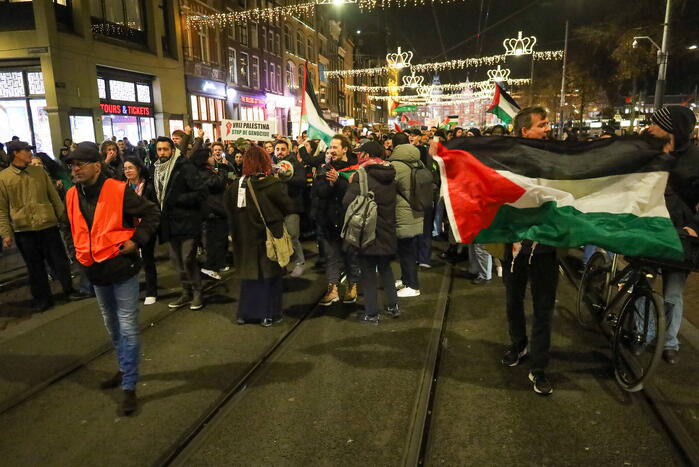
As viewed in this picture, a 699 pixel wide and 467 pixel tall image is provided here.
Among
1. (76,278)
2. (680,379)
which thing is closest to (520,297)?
(680,379)

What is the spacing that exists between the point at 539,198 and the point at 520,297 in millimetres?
1006

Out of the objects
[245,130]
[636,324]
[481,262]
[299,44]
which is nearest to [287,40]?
[299,44]

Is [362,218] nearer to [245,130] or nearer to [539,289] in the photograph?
[539,289]

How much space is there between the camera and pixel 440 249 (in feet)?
31.6

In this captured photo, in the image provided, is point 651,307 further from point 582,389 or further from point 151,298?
point 151,298

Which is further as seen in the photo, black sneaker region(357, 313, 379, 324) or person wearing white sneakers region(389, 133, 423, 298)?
person wearing white sneakers region(389, 133, 423, 298)

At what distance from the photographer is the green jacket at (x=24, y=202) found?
6.15m

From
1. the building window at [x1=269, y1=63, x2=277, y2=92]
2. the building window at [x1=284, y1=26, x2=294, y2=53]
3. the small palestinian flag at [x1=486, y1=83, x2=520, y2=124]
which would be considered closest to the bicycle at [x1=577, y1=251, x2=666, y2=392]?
the small palestinian flag at [x1=486, y1=83, x2=520, y2=124]

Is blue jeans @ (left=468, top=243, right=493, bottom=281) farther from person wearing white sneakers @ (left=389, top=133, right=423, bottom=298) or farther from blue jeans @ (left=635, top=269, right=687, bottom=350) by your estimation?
blue jeans @ (left=635, top=269, right=687, bottom=350)

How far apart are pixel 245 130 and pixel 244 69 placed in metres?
22.4

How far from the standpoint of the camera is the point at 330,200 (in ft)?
21.3

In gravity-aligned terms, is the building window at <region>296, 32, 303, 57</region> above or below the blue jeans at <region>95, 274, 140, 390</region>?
above

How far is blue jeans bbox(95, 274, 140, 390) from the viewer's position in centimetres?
402

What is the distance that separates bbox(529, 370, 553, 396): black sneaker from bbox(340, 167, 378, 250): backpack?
7.16 ft
